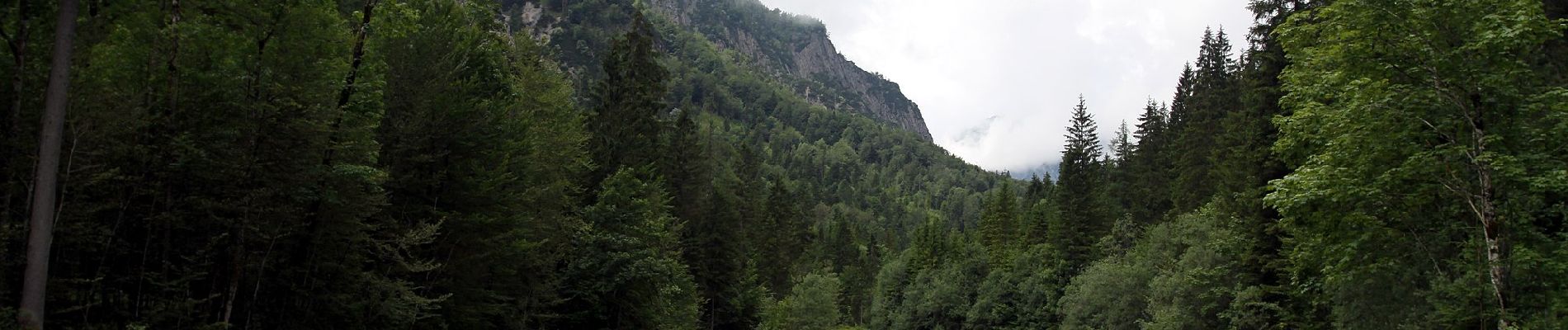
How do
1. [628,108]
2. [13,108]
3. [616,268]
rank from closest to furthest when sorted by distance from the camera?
[13,108] → [616,268] → [628,108]

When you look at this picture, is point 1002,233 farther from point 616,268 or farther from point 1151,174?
point 616,268

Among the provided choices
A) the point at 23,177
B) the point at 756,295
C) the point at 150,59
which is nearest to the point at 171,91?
the point at 150,59

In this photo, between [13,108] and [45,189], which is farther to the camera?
[13,108]

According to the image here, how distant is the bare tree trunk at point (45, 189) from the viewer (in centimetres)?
961

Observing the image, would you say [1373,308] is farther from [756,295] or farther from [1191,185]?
[756,295]

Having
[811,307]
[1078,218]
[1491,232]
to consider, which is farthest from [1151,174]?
[1491,232]

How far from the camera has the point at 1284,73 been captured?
1669 centimetres

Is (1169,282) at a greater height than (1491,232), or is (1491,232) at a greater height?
(1491,232)

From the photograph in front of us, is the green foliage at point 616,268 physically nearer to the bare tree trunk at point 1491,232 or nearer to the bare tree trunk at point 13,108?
the bare tree trunk at point 13,108

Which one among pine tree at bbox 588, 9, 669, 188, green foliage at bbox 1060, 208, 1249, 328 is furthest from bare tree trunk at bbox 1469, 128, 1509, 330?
pine tree at bbox 588, 9, 669, 188

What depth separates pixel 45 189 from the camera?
962cm

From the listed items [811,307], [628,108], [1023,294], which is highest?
[628,108]

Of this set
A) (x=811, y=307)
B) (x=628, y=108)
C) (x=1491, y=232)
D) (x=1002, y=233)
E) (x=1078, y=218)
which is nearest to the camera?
(x=1491, y=232)

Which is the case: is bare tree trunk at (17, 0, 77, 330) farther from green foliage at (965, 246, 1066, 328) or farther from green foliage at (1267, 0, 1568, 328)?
green foliage at (965, 246, 1066, 328)
